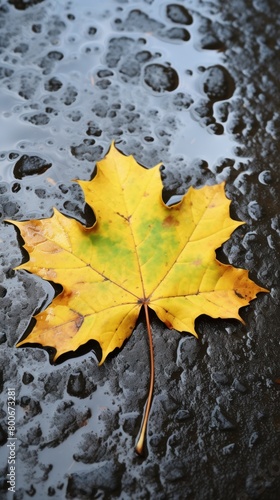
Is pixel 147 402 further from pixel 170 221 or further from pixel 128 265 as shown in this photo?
pixel 170 221

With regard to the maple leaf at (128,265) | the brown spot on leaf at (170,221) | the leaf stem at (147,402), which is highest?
the brown spot on leaf at (170,221)

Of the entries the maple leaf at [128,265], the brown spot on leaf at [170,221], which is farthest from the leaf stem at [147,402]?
the brown spot on leaf at [170,221]

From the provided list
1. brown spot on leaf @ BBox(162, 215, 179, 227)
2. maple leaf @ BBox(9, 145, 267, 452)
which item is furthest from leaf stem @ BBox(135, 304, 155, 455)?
brown spot on leaf @ BBox(162, 215, 179, 227)

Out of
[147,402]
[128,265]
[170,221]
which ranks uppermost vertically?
[170,221]

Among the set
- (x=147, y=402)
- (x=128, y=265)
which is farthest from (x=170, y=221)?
(x=147, y=402)

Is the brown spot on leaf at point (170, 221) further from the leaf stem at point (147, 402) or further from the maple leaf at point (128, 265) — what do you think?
the leaf stem at point (147, 402)

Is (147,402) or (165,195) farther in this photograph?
(165,195)

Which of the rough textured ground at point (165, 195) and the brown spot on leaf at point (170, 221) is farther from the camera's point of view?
the brown spot on leaf at point (170, 221)
